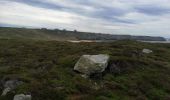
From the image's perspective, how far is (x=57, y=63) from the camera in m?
29.6

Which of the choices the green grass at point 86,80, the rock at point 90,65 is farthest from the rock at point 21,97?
the rock at point 90,65

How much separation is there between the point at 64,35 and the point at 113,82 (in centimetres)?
13292

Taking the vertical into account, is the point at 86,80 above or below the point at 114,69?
below

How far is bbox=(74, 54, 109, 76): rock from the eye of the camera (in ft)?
85.7

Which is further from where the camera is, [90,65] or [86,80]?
[90,65]

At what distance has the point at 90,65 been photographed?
26172mm

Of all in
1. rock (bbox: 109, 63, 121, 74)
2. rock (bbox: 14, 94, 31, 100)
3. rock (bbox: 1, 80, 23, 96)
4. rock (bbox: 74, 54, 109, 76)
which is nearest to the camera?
rock (bbox: 14, 94, 31, 100)

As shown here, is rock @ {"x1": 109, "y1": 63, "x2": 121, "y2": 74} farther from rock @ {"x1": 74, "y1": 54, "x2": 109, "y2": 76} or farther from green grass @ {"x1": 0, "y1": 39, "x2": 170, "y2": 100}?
rock @ {"x1": 74, "y1": 54, "x2": 109, "y2": 76}

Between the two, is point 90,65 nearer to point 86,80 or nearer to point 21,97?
point 86,80

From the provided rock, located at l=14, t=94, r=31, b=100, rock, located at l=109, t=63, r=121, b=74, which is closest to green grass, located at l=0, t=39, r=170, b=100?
rock, located at l=109, t=63, r=121, b=74

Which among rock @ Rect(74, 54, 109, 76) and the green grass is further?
rock @ Rect(74, 54, 109, 76)

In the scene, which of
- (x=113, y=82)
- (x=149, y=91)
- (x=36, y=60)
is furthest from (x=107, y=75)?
(x=36, y=60)

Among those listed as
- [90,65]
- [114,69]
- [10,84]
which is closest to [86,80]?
[90,65]

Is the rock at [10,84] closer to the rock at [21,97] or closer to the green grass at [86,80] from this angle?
the green grass at [86,80]
